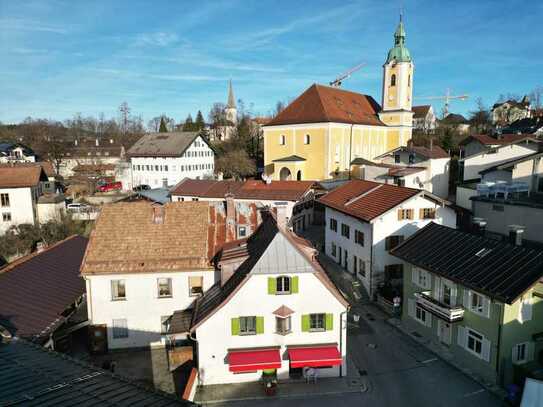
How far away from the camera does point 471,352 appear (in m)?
18.0

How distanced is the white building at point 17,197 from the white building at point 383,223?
40.1m

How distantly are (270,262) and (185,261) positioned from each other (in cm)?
598

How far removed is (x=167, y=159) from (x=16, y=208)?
23.7 metres

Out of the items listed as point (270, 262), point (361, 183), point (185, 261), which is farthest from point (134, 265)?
point (361, 183)

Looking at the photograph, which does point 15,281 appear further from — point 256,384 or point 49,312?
point 256,384

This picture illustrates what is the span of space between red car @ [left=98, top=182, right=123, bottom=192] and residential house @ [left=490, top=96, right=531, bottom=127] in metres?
80.2

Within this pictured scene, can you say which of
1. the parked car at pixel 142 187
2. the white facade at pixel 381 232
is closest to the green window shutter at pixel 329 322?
the white facade at pixel 381 232

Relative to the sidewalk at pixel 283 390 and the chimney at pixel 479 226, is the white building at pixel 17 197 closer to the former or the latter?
the sidewalk at pixel 283 390

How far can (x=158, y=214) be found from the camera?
22.8m

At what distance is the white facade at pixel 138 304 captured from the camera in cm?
2056

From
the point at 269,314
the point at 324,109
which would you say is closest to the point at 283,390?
the point at 269,314

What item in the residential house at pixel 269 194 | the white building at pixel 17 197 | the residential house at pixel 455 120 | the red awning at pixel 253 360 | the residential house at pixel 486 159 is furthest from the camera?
the residential house at pixel 455 120

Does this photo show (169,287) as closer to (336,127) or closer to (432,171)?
(432,171)

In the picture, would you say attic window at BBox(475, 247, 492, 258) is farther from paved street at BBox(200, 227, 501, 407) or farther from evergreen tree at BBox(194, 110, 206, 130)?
evergreen tree at BBox(194, 110, 206, 130)
